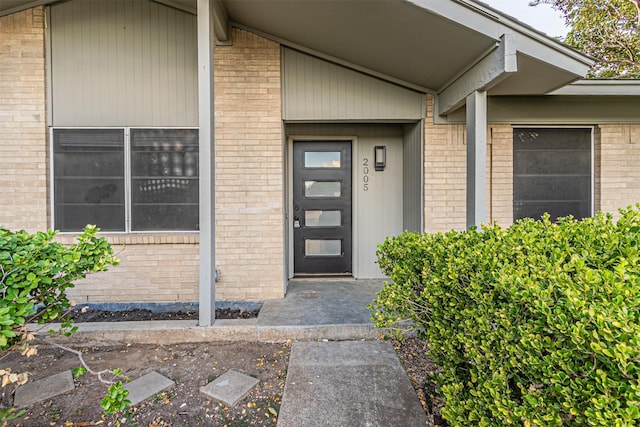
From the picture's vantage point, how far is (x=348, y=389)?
2.30m

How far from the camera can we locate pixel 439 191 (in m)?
4.11

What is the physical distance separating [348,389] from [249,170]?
2.74m

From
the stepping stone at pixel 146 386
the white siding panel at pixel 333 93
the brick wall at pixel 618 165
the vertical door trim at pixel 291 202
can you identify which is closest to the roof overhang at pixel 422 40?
the white siding panel at pixel 333 93

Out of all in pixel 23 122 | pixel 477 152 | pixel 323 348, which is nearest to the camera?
pixel 323 348

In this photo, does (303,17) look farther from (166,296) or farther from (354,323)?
(166,296)

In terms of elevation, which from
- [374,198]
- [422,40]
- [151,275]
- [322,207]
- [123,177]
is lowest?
[151,275]

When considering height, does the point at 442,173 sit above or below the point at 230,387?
above

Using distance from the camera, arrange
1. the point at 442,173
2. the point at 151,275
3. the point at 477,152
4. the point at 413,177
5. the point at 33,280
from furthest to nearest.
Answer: the point at 413,177, the point at 442,173, the point at 151,275, the point at 477,152, the point at 33,280

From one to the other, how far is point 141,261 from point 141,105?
1960mm

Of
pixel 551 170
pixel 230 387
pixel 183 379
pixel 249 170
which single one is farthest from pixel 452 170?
pixel 183 379

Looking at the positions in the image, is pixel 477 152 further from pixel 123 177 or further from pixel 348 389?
pixel 123 177

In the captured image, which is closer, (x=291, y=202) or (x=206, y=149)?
(x=206, y=149)

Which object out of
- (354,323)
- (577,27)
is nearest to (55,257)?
(354,323)

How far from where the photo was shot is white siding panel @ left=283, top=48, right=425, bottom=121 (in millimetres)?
4012
